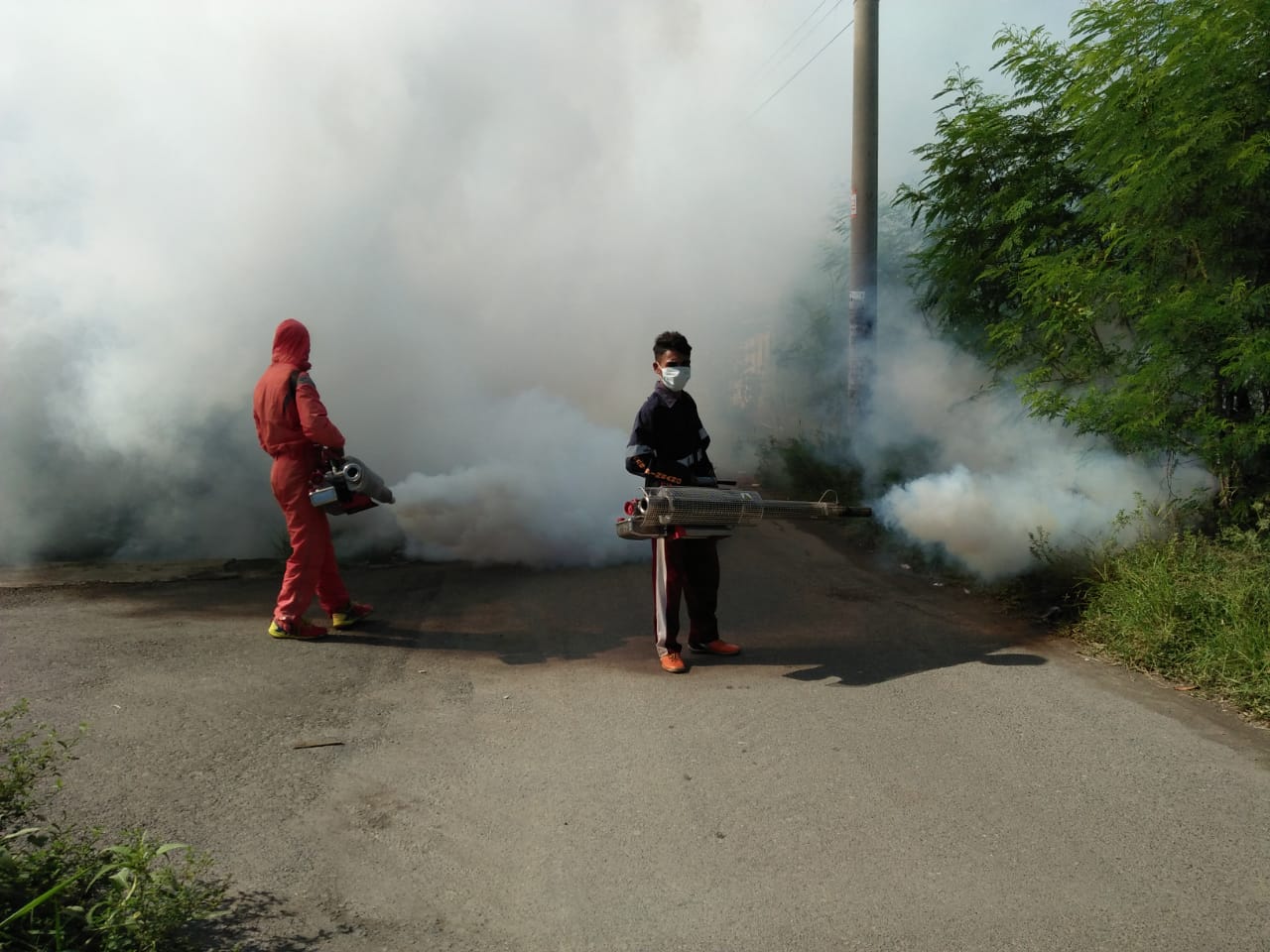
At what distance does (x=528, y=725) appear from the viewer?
4.17 metres

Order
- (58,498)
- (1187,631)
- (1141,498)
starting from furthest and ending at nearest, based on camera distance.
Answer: (58,498) < (1141,498) < (1187,631)

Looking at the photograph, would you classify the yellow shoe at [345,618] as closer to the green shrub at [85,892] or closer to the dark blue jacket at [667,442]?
the dark blue jacket at [667,442]

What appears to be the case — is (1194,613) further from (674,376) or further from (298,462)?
(298,462)

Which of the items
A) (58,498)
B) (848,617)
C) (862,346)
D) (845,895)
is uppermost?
(862,346)

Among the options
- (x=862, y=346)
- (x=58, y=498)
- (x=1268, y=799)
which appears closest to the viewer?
(x=1268, y=799)

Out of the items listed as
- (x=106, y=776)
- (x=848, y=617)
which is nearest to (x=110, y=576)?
(x=106, y=776)

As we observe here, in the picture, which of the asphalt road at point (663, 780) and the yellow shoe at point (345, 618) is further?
the yellow shoe at point (345, 618)

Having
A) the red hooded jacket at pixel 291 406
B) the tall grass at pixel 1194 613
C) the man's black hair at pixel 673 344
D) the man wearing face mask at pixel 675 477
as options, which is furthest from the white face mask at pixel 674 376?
the tall grass at pixel 1194 613

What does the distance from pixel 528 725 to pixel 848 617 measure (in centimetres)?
253

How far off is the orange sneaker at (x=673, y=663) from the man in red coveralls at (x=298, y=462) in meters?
2.10

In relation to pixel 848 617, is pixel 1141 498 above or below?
above

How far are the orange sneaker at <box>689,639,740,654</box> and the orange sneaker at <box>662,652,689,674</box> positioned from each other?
0.25 metres

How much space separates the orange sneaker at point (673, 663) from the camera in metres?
4.90

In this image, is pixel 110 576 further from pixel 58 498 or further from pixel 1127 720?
pixel 1127 720
